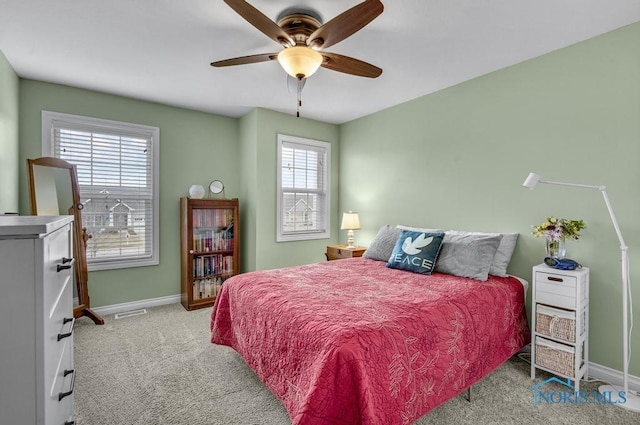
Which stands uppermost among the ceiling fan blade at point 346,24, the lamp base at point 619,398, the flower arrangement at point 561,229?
the ceiling fan blade at point 346,24

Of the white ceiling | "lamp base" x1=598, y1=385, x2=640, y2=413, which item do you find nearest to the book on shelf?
the white ceiling

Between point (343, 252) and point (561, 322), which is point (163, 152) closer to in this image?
point (343, 252)

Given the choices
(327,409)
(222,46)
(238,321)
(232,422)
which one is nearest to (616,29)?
(222,46)

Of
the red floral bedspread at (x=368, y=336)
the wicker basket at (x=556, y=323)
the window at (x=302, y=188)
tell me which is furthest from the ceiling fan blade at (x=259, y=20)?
the wicker basket at (x=556, y=323)

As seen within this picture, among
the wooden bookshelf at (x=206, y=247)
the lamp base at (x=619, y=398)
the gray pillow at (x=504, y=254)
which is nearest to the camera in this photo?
the lamp base at (x=619, y=398)

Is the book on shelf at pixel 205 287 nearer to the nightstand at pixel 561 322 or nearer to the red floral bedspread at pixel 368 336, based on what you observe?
the red floral bedspread at pixel 368 336

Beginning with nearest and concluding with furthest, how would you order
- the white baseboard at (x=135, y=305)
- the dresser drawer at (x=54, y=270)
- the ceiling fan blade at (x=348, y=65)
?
1. the dresser drawer at (x=54, y=270)
2. the ceiling fan blade at (x=348, y=65)
3. the white baseboard at (x=135, y=305)

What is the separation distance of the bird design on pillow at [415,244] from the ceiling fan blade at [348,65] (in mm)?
1465

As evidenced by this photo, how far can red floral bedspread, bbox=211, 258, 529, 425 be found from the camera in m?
1.37

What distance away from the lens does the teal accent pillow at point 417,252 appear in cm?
266

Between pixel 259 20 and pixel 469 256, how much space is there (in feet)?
7.47

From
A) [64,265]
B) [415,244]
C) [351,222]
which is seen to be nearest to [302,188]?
[351,222]

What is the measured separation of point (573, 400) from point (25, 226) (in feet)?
9.70

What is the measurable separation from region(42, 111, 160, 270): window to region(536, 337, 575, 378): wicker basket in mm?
3948
